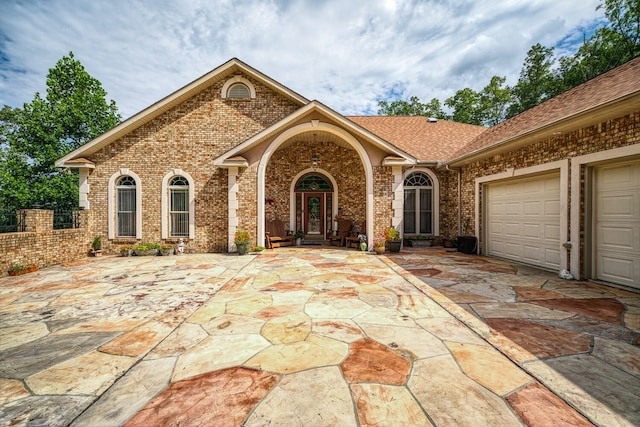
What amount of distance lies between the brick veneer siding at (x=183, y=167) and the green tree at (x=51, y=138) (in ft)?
51.3

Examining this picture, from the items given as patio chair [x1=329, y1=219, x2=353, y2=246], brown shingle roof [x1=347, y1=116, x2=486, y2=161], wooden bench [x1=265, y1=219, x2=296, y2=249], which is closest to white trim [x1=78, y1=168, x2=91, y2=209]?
wooden bench [x1=265, y1=219, x2=296, y2=249]

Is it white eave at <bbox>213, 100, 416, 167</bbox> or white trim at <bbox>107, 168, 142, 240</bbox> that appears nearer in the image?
white eave at <bbox>213, 100, 416, 167</bbox>

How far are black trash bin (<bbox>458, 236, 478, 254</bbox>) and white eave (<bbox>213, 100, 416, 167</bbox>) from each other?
326 cm

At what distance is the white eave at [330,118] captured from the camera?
9.06 m

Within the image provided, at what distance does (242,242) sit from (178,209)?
315 cm

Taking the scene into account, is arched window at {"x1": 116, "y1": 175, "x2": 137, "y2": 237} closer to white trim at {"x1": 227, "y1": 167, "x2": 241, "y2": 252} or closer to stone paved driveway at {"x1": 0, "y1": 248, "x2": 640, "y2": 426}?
white trim at {"x1": 227, "y1": 167, "x2": 241, "y2": 252}

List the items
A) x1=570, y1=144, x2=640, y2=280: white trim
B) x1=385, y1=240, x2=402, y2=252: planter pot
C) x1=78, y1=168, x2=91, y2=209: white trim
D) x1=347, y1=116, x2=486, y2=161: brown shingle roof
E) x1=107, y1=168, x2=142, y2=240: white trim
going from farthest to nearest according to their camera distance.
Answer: x1=347, y1=116, x2=486, y2=161: brown shingle roof → x1=107, y1=168, x2=142, y2=240: white trim → x1=78, y1=168, x2=91, y2=209: white trim → x1=385, y1=240, x2=402, y2=252: planter pot → x1=570, y1=144, x2=640, y2=280: white trim

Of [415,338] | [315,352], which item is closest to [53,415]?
[315,352]

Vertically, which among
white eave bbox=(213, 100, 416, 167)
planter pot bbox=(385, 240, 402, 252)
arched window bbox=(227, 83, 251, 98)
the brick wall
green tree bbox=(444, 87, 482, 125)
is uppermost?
green tree bbox=(444, 87, 482, 125)

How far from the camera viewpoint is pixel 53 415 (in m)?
1.92

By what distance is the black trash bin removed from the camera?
890 cm

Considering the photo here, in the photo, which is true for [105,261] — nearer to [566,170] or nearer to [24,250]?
[24,250]

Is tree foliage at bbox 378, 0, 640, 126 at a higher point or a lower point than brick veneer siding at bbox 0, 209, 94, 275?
higher

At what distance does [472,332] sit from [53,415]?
4084mm
